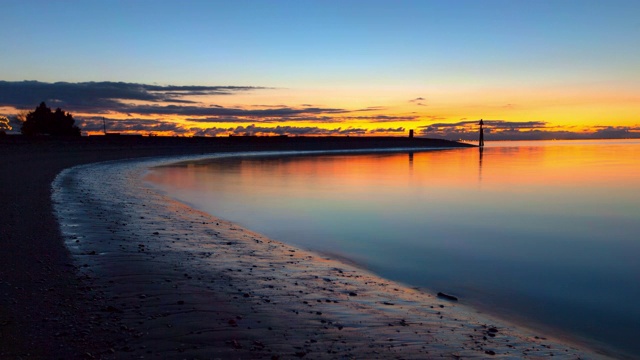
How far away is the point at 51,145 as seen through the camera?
61.2 m

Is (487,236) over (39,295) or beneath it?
beneath

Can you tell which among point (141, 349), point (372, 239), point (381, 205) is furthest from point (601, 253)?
point (141, 349)

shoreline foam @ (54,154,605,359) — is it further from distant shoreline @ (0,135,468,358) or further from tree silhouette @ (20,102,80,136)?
tree silhouette @ (20,102,80,136)

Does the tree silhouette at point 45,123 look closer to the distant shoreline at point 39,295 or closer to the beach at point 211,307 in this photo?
the distant shoreline at point 39,295

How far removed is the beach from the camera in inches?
188

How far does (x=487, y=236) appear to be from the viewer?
44.0 feet

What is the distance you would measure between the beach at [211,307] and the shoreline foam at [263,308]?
0.02 meters

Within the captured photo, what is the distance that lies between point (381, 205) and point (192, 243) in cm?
1125

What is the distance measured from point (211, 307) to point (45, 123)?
9495 cm

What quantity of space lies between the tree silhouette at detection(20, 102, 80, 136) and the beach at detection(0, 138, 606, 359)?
88.1 metres

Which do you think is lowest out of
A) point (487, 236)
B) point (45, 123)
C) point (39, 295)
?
point (487, 236)

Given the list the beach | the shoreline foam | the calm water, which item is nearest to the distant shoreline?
the beach

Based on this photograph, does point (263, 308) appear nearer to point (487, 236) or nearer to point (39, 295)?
point (39, 295)

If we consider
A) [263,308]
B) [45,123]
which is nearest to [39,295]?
[263,308]
